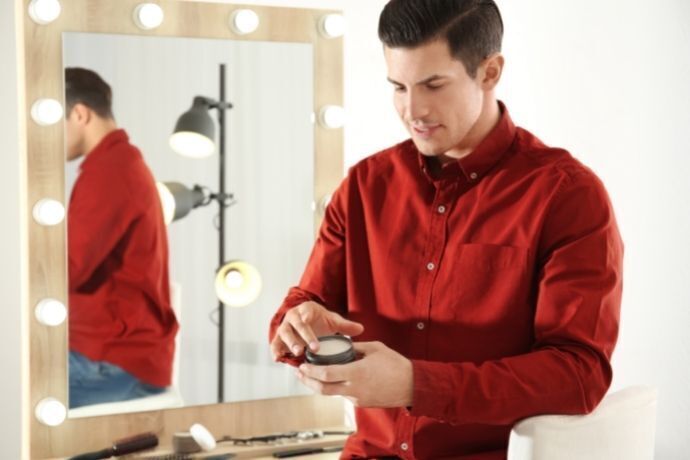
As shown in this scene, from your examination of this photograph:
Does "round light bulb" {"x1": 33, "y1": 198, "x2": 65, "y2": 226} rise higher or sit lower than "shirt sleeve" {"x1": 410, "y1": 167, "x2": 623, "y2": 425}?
higher

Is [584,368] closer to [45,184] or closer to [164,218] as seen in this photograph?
[164,218]

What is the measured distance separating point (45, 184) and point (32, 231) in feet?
0.32

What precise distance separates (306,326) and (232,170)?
2.33 ft

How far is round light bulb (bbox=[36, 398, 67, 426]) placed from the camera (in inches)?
75.3

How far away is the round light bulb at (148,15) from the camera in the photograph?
1.95m

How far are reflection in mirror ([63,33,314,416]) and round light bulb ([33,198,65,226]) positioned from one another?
63 millimetres

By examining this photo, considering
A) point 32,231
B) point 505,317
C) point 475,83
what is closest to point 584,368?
point 505,317

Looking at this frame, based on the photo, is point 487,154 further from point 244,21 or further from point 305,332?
point 244,21

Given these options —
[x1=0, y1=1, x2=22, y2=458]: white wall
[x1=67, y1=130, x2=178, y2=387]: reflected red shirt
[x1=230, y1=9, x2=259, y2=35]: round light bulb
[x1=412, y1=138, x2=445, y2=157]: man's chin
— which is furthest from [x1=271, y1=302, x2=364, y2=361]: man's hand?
[x1=0, y1=1, x2=22, y2=458]: white wall

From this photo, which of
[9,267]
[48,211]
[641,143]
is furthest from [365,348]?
[9,267]

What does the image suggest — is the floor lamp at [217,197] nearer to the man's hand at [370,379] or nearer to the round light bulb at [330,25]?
the round light bulb at [330,25]

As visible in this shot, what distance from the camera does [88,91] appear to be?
191 cm

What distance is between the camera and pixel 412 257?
61.0 inches

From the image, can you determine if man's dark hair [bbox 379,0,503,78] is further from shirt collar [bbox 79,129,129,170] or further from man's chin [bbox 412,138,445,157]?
shirt collar [bbox 79,129,129,170]
